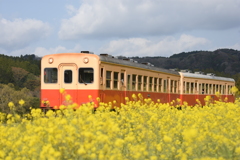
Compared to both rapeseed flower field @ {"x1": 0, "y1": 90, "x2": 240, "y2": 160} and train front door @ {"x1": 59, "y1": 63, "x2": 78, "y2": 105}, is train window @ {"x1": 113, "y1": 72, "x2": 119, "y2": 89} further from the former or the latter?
rapeseed flower field @ {"x1": 0, "y1": 90, "x2": 240, "y2": 160}

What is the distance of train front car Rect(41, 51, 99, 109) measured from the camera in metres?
13.2

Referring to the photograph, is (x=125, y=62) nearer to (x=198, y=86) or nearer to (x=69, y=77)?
(x=69, y=77)

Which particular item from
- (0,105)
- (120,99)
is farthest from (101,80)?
(0,105)

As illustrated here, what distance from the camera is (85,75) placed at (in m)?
13.4

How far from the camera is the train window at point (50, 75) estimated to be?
13969mm

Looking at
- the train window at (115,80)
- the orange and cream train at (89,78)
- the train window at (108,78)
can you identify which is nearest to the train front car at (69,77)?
the orange and cream train at (89,78)

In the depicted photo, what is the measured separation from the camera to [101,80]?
13234 mm

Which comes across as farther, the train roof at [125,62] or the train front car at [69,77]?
the train roof at [125,62]

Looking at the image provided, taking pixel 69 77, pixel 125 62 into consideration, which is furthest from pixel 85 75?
pixel 125 62

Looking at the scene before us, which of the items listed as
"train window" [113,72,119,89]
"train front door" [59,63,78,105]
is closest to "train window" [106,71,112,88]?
"train window" [113,72,119,89]

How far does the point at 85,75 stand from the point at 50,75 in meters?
1.38

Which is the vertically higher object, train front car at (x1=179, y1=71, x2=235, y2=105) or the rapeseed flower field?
train front car at (x1=179, y1=71, x2=235, y2=105)

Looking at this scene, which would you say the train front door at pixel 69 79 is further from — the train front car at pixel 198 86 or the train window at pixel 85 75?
the train front car at pixel 198 86

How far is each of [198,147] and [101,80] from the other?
26.2 ft
